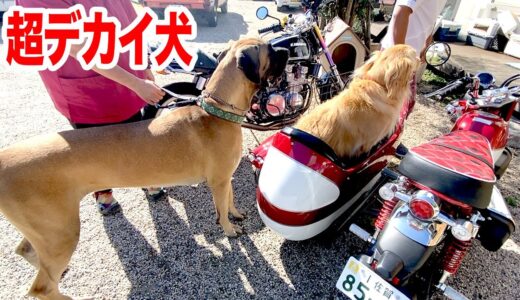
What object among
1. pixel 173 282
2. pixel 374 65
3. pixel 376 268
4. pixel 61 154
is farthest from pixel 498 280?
pixel 61 154

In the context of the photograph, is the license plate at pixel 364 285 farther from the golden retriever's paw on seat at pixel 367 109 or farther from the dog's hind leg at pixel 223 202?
the dog's hind leg at pixel 223 202

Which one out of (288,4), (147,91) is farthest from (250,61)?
(288,4)

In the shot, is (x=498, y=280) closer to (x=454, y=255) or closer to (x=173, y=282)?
(x=454, y=255)

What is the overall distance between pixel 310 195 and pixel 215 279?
111 cm

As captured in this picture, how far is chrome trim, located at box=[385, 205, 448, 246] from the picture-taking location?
1829 millimetres

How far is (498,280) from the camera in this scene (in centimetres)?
267

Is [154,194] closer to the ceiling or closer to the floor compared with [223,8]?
closer to the floor

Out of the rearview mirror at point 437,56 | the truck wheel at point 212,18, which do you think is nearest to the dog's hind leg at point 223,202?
the rearview mirror at point 437,56

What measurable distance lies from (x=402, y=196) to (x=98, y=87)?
92.8 inches

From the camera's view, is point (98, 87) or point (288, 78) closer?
point (98, 87)

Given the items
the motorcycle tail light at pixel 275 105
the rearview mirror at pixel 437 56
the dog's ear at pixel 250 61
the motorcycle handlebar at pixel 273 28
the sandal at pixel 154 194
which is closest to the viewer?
the dog's ear at pixel 250 61

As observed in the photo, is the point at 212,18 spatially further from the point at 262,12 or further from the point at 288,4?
the point at 262,12

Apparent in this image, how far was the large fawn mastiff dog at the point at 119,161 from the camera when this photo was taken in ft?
6.45

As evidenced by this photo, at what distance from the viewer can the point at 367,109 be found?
2531mm
